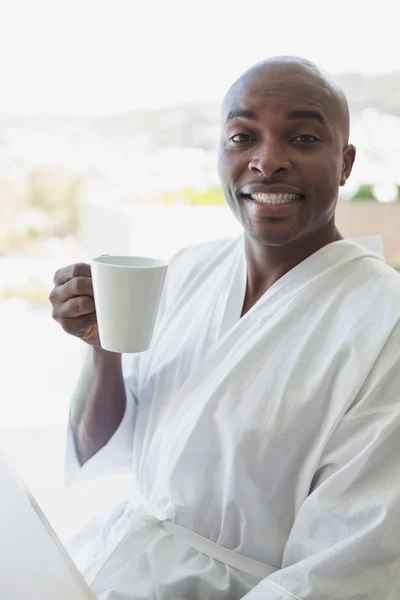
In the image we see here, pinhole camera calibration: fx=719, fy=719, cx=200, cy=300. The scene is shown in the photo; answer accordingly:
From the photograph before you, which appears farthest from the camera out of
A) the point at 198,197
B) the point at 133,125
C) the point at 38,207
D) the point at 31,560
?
the point at 133,125

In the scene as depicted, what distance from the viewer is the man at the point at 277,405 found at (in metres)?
0.91

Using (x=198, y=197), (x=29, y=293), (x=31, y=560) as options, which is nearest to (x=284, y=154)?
(x=31, y=560)

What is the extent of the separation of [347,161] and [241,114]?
20cm

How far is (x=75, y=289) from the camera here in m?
1.09

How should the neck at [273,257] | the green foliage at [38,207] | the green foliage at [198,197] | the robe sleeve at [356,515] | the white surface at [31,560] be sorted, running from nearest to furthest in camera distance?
the white surface at [31,560], the robe sleeve at [356,515], the neck at [273,257], the green foliage at [198,197], the green foliage at [38,207]

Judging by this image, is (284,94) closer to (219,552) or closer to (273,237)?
(273,237)

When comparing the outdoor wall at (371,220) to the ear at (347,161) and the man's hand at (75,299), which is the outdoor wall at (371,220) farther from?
the man's hand at (75,299)

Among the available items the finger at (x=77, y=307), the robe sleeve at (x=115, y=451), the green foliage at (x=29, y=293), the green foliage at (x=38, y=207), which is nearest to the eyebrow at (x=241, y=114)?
the finger at (x=77, y=307)

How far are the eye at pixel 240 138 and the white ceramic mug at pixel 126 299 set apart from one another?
0.26m

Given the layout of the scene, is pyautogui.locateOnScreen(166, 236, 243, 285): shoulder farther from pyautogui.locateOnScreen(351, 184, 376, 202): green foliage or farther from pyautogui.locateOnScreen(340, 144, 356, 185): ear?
pyautogui.locateOnScreen(351, 184, 376, 202): green foliage

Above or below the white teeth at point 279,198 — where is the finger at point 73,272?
below

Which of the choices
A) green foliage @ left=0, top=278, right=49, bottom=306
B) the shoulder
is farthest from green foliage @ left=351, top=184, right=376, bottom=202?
the shoulder

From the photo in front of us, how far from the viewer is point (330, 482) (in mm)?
931

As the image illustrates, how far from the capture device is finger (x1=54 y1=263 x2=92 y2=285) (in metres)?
1.10
